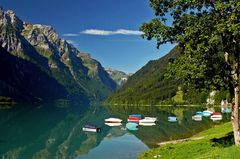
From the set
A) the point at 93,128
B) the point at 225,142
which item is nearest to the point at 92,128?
the point at 93,128

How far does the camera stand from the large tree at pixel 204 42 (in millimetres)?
29250

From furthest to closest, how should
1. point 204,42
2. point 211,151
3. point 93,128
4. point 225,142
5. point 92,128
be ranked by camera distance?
point 92,128 → point 93,128 → point 225,142 → point 211,151 → point 204,42

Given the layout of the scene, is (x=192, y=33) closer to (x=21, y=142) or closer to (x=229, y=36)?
(x=229, y=36)

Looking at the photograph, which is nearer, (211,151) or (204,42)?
(204,42)

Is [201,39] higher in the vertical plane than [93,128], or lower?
higher

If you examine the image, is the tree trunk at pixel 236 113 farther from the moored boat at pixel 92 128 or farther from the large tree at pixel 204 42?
the moored boat at pixel 92 128

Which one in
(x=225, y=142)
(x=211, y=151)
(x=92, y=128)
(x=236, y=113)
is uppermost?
(x=236, y=113)

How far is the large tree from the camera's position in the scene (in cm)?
2925

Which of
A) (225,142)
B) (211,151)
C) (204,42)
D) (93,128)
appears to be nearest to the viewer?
(204,42)

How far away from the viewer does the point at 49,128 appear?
136 m

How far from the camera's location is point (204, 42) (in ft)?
95.2

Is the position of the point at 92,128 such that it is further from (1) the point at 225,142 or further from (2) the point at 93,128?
(1) the point at 225,142

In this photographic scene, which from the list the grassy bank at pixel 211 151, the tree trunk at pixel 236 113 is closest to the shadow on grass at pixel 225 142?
the grassy bank at pixel 211 151

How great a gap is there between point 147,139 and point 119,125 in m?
48.7
